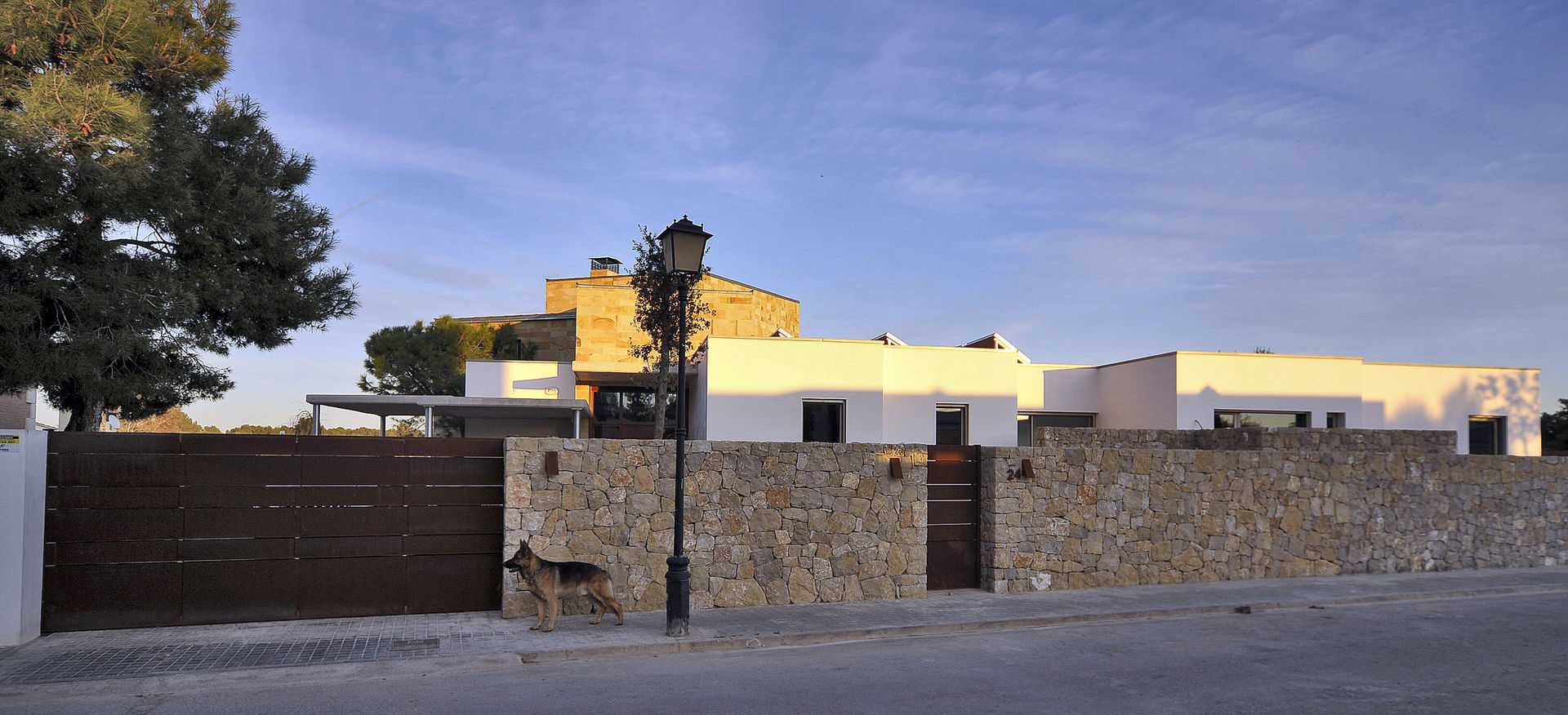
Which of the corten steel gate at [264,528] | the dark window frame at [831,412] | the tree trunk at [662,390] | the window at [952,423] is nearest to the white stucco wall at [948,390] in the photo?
the window at [952,423]

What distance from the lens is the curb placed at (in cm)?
902

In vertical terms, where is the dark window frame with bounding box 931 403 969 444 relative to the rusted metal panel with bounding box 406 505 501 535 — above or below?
above

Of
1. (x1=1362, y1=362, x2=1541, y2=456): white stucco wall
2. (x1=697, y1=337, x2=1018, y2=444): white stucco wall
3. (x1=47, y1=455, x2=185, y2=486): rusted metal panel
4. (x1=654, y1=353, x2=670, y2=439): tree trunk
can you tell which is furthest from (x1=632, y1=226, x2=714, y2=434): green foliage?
(x1=1362, y1=362, x2=1541, y2=456): white stucco wall

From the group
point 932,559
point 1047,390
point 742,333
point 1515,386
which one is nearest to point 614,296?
point 742,333

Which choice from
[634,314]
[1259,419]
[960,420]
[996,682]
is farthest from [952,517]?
[634,314]

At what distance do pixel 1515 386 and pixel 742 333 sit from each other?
24954 mm

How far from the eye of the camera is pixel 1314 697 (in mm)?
7629

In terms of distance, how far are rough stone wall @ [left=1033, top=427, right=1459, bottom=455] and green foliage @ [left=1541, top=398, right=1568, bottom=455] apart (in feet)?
75.3

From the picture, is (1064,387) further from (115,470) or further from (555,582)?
(115,470)

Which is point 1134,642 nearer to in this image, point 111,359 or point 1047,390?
point 111,359

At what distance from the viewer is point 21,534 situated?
8.93m

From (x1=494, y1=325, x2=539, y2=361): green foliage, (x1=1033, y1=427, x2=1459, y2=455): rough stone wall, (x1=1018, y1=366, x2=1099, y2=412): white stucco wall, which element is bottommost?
(x1=1033, y1=427, x2=1459, y2=455): rough stone wall

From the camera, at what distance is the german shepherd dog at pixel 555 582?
9719 millimetres

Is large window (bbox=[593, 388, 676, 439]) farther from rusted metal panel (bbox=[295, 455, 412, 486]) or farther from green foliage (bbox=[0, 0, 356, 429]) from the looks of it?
rusted metal panel (bbox=[295, 455, 412, 486])
